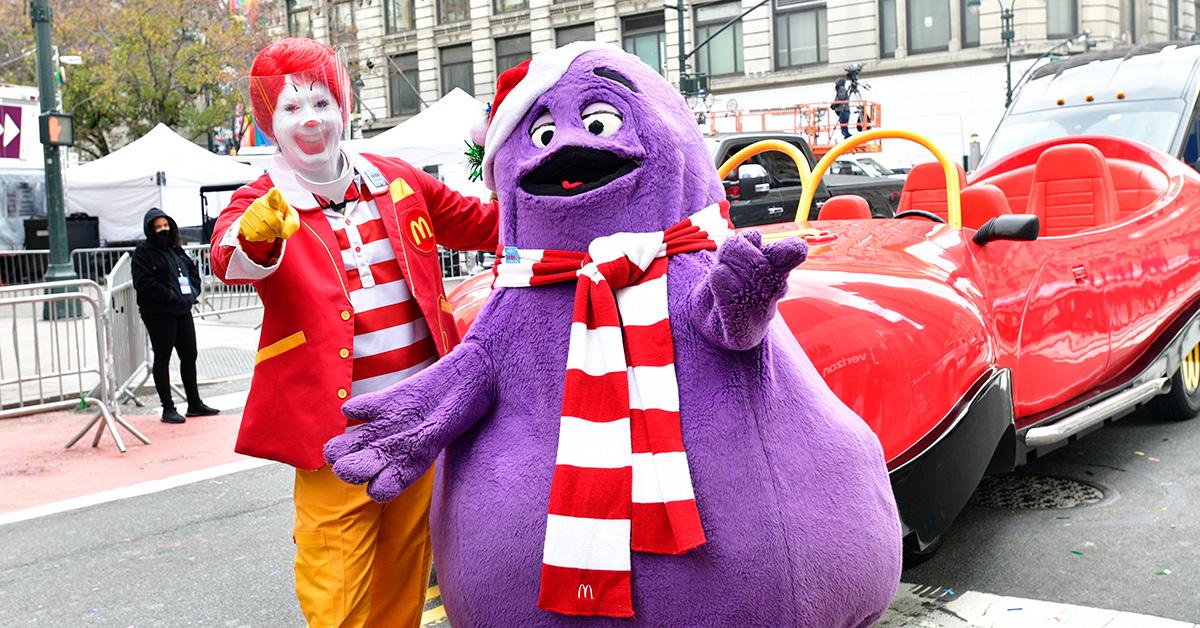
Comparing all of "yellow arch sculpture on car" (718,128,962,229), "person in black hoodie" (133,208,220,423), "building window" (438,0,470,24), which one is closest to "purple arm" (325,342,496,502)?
"yellow arch sculpture on car" (718,128,962,229)

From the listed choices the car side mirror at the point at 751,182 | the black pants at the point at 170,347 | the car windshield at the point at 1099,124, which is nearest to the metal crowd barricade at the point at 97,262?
the black pants at the point at 170,347

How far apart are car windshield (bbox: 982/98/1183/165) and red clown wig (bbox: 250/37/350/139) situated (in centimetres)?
908

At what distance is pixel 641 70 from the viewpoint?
8.48 feet

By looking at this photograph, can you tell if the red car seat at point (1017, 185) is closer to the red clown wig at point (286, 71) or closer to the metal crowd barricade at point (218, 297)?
the red clown wig at point (286, 71)

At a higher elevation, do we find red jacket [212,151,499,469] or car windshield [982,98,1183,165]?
car windshield [982,98,1183,165]

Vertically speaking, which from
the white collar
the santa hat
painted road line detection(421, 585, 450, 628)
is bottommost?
painted road line detection(421, 585, 450, 628)

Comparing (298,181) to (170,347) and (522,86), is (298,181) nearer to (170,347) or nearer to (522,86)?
(522,86)

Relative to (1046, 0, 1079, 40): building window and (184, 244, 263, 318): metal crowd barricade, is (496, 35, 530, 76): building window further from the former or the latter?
(184, 244, 263, 318): metal crowd barricade

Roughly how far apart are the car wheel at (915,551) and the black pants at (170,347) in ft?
20.2

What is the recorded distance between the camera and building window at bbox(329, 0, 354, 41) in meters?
40.2

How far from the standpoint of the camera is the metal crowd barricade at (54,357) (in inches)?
336

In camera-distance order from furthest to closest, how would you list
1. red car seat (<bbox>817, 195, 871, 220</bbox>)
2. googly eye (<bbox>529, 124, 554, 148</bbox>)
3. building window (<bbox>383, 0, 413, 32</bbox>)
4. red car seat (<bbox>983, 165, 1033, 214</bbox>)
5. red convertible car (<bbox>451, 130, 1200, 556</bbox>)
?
1. building window (<bbox>383, 0, 413, 32</bbox>)
2. red car seat (<bbox>983, 165, 1033, 214</bbox>)
3. red car seat (<bbox>817, 195, 871, 220</bbox>)
4. red convertible car (<bbox>451, 130, 1200, 556</bbox>)
5. googly eye (<bbox>529, 124, 554, 148</bbox>)

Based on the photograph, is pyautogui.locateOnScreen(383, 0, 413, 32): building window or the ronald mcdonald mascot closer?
the ronald mcdonald mascot

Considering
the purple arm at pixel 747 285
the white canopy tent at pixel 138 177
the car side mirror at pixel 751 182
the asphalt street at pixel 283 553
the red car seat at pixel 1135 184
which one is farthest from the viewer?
the white canopy tent at pixel 138 177
